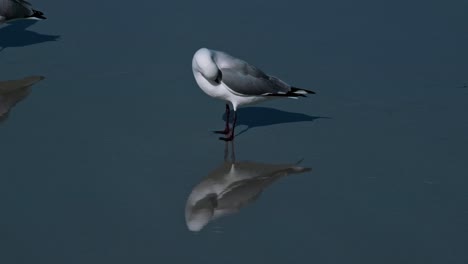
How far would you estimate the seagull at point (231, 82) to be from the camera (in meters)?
7.08

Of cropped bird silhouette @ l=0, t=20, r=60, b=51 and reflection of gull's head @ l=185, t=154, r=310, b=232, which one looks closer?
reflection of gull's head @ l=185, t=154, r=310, b=232

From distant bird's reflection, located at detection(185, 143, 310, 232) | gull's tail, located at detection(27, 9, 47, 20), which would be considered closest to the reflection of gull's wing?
distant bird's reflection, located at detection(185, 143, 310, 232)

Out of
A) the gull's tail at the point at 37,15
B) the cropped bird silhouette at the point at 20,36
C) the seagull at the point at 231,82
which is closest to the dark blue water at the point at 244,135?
the cropped bird silhouette at the point at 20,36

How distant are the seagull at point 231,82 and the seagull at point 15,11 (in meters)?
3.14

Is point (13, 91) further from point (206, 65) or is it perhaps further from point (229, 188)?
point (229, 188)

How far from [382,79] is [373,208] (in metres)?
2.89

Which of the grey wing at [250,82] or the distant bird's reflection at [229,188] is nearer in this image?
the distant bird's reflection at [229,188]

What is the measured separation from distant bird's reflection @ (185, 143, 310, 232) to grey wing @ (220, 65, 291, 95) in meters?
0.53

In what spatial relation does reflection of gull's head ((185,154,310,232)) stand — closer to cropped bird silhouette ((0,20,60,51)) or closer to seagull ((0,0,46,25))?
cropped bird silhouette ((0,20,60,51))

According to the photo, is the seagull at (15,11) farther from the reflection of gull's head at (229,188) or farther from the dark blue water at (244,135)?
the reflection of gull's head at (229,188)

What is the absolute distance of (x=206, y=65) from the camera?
7027mm

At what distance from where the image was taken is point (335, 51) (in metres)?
9.38

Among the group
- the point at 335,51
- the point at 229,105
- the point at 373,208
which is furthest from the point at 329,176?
the point at 335,51

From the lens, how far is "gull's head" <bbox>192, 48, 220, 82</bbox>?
7.03 metres
